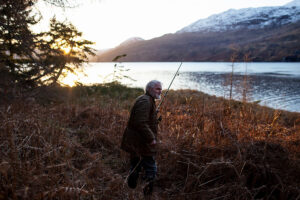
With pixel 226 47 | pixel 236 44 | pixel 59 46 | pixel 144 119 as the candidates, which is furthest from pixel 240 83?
pixel 236 44

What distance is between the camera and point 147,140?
2.70m

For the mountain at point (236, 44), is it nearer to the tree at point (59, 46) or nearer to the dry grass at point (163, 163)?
the tree at point (59, 46)

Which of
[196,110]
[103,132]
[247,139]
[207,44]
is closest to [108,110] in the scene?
[103,132]

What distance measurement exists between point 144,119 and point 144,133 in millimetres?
187

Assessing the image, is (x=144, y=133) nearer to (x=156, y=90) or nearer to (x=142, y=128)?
(x=142, y=128)

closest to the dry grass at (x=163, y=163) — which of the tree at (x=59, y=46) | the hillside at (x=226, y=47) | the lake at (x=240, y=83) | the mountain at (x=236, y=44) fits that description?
the tree at (x=59, y=46)

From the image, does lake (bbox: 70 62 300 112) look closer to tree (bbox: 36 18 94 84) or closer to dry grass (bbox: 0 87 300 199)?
tree (bbox: 36 18 94 84)

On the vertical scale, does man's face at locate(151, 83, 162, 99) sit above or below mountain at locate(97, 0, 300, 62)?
below

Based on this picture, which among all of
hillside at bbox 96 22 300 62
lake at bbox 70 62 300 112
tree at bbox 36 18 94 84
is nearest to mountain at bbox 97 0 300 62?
hillside at bbox 96 22 300 62

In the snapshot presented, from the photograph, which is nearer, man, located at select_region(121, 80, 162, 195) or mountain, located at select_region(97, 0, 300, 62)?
man, located at select_region(121, 80, 162, 195)

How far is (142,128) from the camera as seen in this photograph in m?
2.65

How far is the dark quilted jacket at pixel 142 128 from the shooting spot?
2.66 m

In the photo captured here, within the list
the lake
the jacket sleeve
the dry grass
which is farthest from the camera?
the lake

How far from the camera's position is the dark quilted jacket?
Answer: 266 centimetres
